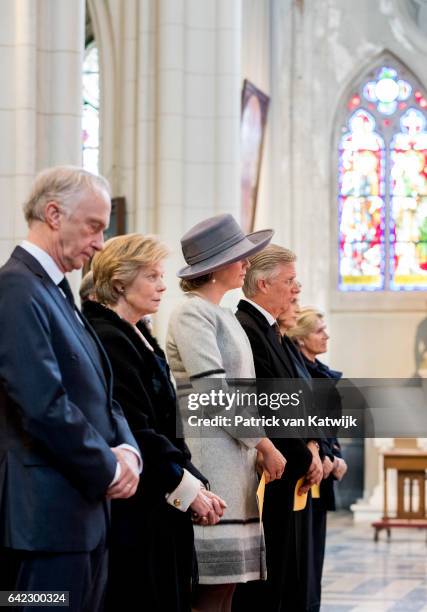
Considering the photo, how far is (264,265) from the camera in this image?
16.7 ft

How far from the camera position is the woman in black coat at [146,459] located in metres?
3.75

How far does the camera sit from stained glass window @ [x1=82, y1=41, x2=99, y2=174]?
15.9 metres

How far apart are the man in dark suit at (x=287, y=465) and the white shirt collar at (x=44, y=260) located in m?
1.80

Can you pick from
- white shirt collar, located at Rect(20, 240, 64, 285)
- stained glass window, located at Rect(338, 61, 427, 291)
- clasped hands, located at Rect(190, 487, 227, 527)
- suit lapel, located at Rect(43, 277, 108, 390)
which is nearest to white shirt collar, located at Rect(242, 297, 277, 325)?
clasped hands, located at Rect(190, 487, 227, 527)

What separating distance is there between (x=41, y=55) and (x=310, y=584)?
11.0 feet

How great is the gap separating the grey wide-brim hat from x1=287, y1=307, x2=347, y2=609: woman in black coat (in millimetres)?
1573

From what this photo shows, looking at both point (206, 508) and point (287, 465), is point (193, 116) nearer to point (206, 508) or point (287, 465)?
point (287, 465)

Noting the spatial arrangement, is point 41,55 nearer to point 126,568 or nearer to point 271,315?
point 271,315

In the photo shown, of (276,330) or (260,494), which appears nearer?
(260,494)

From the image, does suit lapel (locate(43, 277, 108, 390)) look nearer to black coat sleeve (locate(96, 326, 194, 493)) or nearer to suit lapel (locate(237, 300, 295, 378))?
black coat sleeve (locate(96, 326, 194, 493))

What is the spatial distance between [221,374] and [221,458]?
0.29m

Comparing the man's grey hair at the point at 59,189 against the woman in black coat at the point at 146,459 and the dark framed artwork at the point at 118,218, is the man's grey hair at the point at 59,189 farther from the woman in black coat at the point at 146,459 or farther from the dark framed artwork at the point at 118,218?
the dark framed artwork at the point at 118,218

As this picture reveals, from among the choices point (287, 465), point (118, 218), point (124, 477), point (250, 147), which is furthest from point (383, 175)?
point (124, 477)

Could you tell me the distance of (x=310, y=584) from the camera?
5.17m
